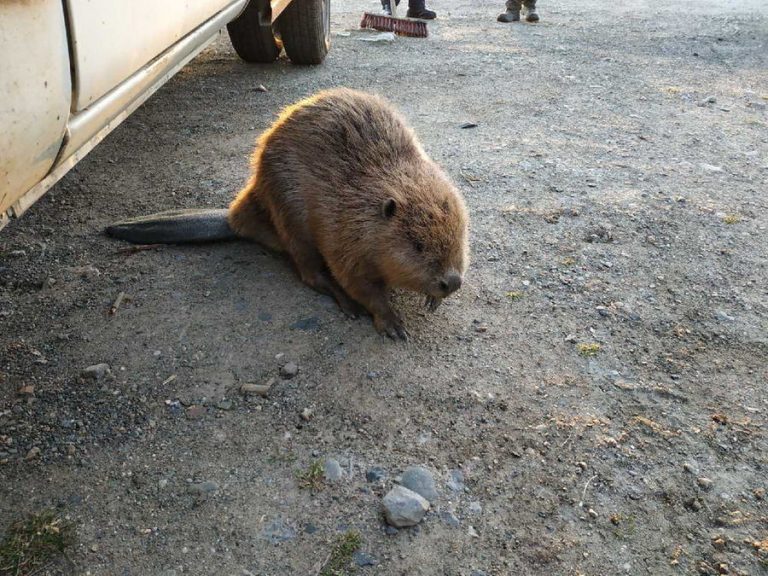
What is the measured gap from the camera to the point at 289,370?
9.56ft

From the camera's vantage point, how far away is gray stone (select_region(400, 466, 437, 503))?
7.84 feet

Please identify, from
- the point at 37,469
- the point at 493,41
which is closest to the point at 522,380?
the point at 37,469

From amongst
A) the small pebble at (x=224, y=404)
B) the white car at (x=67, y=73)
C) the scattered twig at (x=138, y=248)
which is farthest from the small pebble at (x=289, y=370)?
the scattered twig at (x=138, y=248)

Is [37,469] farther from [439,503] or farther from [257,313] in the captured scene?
[439,503]

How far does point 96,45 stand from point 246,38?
5.27m

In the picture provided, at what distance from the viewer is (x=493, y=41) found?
8.87 meters

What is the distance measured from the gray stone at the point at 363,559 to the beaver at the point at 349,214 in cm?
120

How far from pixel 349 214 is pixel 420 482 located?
55.5 inches

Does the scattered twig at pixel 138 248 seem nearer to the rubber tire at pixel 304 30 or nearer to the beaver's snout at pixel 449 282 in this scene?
the beaver's snout at pixel 449 282

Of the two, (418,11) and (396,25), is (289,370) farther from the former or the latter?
(418,11)

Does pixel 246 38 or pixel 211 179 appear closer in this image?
pixel 211 179

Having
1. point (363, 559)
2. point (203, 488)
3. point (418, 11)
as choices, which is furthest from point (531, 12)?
point (363, 559)

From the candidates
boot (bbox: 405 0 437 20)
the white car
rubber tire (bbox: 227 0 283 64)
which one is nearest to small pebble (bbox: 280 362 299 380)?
the white car

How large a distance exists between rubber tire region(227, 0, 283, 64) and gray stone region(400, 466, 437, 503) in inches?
224
